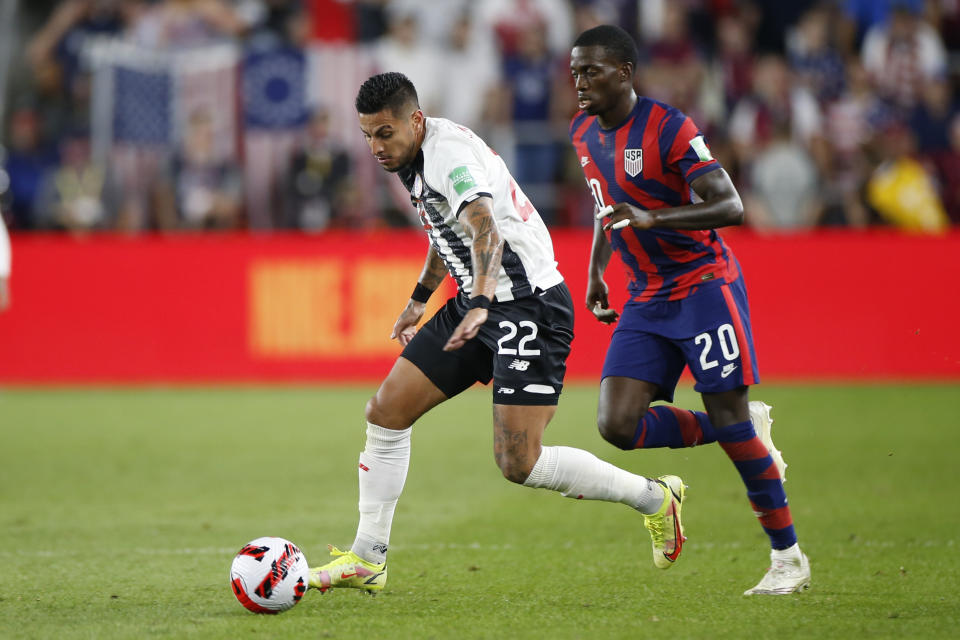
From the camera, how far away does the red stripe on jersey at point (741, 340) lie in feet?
18.2

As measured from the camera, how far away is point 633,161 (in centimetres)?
559

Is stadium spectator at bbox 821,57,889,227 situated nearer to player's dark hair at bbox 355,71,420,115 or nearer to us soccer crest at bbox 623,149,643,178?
us soccer crest at bbox 623,149,643,178

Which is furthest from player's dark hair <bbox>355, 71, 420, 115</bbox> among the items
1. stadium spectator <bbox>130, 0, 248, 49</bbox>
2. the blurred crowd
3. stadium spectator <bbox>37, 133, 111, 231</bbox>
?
stadium spectator <bbox>130, 0, 248, 49</bbox>

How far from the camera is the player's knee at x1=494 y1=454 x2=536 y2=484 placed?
5.34 metres

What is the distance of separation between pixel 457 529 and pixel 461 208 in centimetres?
255

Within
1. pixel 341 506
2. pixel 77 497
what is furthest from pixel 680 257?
pixel 77 497

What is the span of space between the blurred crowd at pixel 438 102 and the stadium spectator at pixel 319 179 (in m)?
0.02

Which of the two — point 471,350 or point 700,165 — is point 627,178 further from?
point 471,350

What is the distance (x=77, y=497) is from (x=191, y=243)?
645 cm

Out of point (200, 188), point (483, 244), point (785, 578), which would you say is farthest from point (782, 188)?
point (483, 244)

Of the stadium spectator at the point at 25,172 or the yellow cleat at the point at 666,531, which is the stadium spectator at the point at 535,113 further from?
the yellow cleat at the point at 666,531

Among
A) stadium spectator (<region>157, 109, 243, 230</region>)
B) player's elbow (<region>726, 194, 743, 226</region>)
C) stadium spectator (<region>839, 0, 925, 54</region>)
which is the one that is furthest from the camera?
stadium spectator (<region>839, 0, 925, 54</region>)

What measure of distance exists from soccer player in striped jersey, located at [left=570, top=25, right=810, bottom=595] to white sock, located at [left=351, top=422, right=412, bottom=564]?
0.92 meters

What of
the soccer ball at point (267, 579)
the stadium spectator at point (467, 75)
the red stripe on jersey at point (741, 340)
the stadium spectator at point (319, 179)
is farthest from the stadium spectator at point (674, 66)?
the soccer ball at point (267, 579)
